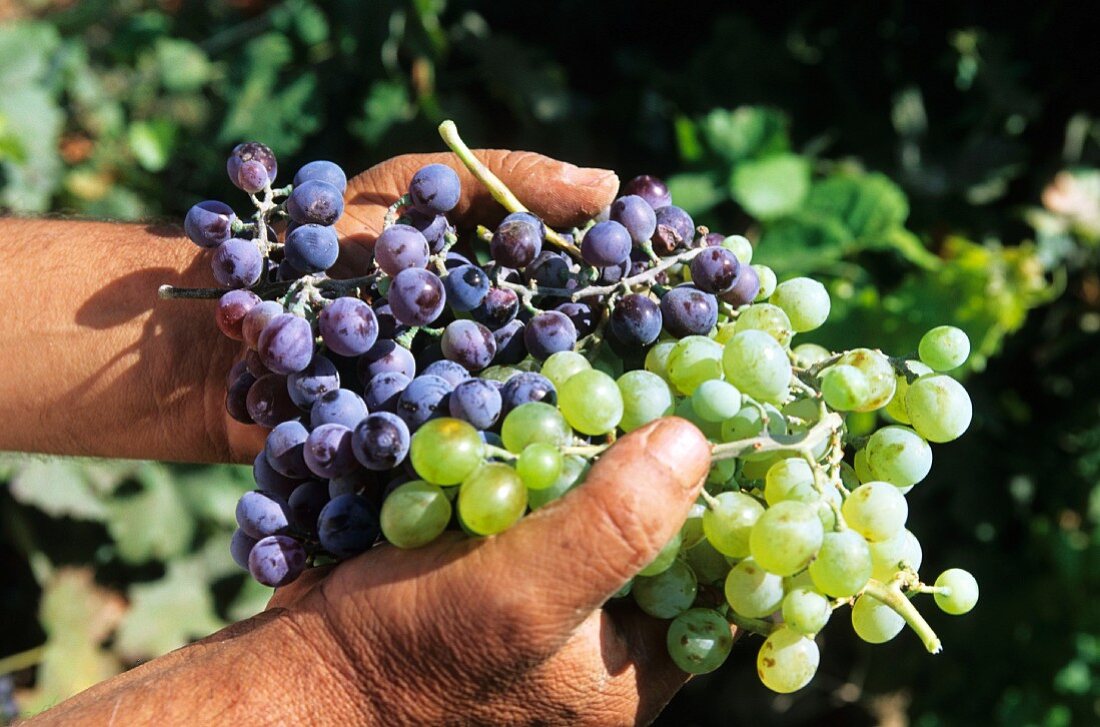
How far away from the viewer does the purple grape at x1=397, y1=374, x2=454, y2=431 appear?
3.94ft

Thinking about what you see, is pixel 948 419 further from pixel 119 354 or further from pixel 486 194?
pixel 119 354

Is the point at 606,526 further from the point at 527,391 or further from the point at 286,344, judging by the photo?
the point at 286,344

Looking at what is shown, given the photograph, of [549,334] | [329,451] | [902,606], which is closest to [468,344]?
[549,334]

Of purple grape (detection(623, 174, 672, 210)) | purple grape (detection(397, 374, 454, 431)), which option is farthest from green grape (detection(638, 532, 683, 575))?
purple grape (detection(623, 174, 672, 210))

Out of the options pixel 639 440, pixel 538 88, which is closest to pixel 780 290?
pixel 639 440

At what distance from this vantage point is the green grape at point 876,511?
3.99ft

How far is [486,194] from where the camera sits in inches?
66.0

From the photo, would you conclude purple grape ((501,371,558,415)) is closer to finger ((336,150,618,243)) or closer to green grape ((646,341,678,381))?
green grape ((646,341,678,381))

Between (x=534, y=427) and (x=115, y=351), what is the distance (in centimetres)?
104

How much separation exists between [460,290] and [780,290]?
480mm

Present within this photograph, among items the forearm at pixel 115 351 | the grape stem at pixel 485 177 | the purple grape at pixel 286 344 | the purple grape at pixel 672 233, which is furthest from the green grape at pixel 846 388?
the forearm at pixel 115 351

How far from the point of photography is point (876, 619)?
4.27 feet

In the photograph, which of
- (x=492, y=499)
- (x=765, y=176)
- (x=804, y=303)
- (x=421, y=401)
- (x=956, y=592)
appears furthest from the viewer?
(x=765, y=176)

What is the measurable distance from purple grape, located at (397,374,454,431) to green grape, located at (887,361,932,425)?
61 cm
